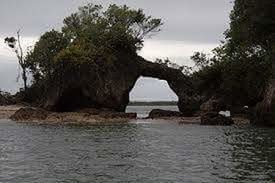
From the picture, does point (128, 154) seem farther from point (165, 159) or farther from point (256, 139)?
point (256, 139)

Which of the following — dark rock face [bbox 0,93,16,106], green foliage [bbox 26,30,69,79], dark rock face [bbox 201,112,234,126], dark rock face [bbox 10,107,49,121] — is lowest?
dark rock face [bbox 201,112,234,126]

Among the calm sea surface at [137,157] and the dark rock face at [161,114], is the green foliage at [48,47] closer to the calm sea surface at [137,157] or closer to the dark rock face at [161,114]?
the dark rock face at [161,114]

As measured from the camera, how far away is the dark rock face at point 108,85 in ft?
246

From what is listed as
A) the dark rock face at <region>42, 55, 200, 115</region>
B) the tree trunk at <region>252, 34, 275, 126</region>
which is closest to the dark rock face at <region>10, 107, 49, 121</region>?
the dark rock face at <region>42, 55, 200, 115</region>

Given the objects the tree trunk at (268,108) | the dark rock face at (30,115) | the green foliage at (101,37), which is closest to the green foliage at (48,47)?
the green foliage at (101,37)

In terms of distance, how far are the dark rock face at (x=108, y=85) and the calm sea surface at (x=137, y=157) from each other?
87.8ft

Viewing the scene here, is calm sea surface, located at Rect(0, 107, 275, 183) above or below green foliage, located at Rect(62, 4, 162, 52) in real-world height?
below

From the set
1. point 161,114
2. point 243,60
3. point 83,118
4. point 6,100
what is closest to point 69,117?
point 83,118

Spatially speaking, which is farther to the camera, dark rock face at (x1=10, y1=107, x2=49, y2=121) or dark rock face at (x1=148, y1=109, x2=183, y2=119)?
dark rock face at (x1=148, y1=109, x2=183, y2=119)

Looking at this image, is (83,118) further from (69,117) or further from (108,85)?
(108,85)

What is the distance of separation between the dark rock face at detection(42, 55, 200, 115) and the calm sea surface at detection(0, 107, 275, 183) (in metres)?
26.7

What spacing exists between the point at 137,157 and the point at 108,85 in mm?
44604

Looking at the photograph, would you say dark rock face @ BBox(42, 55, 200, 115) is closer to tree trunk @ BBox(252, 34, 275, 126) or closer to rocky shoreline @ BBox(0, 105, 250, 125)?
rocky shoreline @ BBox(0, 105, 250, 125)

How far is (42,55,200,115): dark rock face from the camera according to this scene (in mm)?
74875
